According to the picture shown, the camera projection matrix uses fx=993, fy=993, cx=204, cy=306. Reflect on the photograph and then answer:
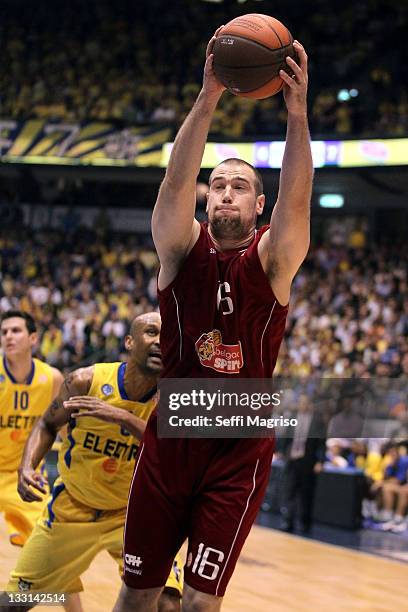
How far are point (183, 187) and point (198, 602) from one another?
4.93 ft

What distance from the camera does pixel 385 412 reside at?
36.1 feet

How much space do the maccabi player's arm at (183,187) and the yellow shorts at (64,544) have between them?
1882 mm

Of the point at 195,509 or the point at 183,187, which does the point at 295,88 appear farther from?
the point at 195,509

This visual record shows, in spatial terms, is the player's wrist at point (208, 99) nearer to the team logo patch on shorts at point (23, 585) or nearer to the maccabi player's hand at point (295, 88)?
the maccabi player's hand at point (295, 88)

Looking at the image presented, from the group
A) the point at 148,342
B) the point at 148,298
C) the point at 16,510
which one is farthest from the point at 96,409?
the point at 148,298

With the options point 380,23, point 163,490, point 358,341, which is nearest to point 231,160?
point 163,490

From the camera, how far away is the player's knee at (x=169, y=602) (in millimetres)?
4467

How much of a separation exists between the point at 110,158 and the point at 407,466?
508 inches

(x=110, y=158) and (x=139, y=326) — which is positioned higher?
(x=110, y=158)

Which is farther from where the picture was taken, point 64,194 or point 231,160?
point 64,194

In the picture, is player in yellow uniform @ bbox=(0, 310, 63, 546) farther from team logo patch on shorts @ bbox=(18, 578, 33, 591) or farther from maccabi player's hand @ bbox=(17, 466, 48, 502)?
maccabi player's hand @ bbox=(17, 466, 48, 502)

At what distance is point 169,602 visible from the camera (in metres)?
4.50

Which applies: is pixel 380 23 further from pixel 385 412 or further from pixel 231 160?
pixel 231 160

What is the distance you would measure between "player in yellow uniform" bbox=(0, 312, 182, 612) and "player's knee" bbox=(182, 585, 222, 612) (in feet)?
4.47
